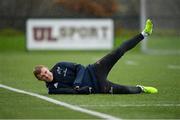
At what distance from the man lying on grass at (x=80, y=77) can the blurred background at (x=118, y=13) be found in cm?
2336

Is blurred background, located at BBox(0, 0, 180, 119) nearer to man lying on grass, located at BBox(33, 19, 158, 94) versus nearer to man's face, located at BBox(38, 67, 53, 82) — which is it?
man lying on grass, located at BBox(33, 19, 158, 94)

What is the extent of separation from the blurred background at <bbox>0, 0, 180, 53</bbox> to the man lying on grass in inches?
920

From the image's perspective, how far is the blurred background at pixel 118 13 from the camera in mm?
39688

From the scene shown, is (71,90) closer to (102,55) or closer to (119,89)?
(119,89)

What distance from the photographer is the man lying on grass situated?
47.5ft

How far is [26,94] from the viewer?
15344mm

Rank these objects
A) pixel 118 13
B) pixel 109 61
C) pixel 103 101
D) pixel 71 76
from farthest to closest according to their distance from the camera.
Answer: pixel 118 13, pixel 109 61, pixel 71 76, pixel 103 101

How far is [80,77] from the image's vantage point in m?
14.5

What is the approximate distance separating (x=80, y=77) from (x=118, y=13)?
Result: 118 ft

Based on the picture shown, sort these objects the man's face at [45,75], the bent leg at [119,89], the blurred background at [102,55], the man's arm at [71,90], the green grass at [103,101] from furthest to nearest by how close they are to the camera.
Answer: the bent leg at [119,89]
the man's arm at [71,90]
the man's face at [45,75]
the blurred background at [102,55]
the green grass at [103,101]

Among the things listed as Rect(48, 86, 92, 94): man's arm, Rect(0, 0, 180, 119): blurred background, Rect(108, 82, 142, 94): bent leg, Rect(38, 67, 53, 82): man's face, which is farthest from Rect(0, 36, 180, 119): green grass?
Rect(38, 67, 53, 82): man's face

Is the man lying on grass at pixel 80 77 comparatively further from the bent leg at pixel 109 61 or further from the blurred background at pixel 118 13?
the blurred background at pixel 118 13

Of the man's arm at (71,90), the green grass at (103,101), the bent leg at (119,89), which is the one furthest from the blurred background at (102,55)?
the bent leg at (119,89)

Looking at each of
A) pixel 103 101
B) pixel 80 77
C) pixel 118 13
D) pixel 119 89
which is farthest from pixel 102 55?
pixel 103 101
